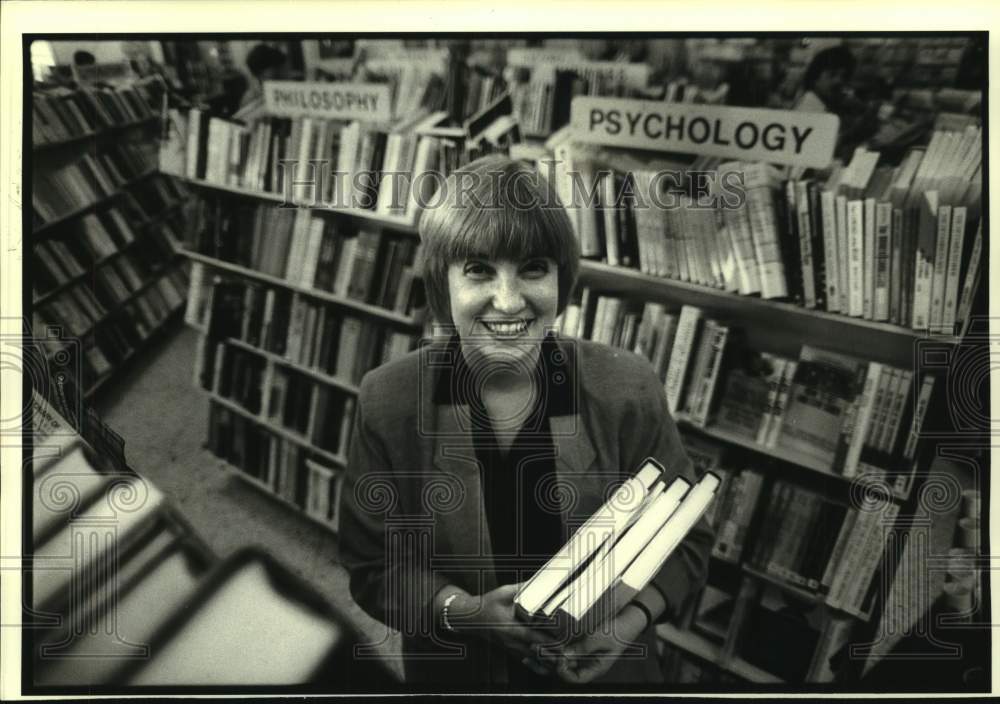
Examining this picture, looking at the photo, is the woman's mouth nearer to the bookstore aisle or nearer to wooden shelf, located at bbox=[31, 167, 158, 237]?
the bookstore aisle

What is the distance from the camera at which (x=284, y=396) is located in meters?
1.52

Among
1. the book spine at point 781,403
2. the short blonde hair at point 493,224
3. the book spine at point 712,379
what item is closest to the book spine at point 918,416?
the book spine at point 781,403

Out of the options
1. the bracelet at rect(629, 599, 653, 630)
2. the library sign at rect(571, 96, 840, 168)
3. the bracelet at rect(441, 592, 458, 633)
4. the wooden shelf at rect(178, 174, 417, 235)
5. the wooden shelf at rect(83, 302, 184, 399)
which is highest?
the library sign at rect(571, 96, 840, 168)

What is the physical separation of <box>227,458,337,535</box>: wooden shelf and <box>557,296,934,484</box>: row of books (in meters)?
0.70

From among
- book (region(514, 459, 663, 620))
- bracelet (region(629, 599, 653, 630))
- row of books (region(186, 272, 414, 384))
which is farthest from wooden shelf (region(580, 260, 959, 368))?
bracelet (region(629, 599, 653, 630))

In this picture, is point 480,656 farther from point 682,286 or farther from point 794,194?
point 794,194

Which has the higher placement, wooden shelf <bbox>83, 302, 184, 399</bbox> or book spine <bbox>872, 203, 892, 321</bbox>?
book spine <bbox>872, 203, 892, 321</bbox>

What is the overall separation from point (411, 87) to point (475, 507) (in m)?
1.00

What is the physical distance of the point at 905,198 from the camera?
1.27 m

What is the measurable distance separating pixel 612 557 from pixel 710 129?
92cm

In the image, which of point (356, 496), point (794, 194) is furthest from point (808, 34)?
point (356, 496)

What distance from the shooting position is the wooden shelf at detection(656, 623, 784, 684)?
57.7 inches

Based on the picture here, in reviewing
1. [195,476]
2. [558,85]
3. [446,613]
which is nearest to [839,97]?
[558,85]

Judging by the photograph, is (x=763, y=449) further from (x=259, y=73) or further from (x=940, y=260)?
(x=259, y=73)
